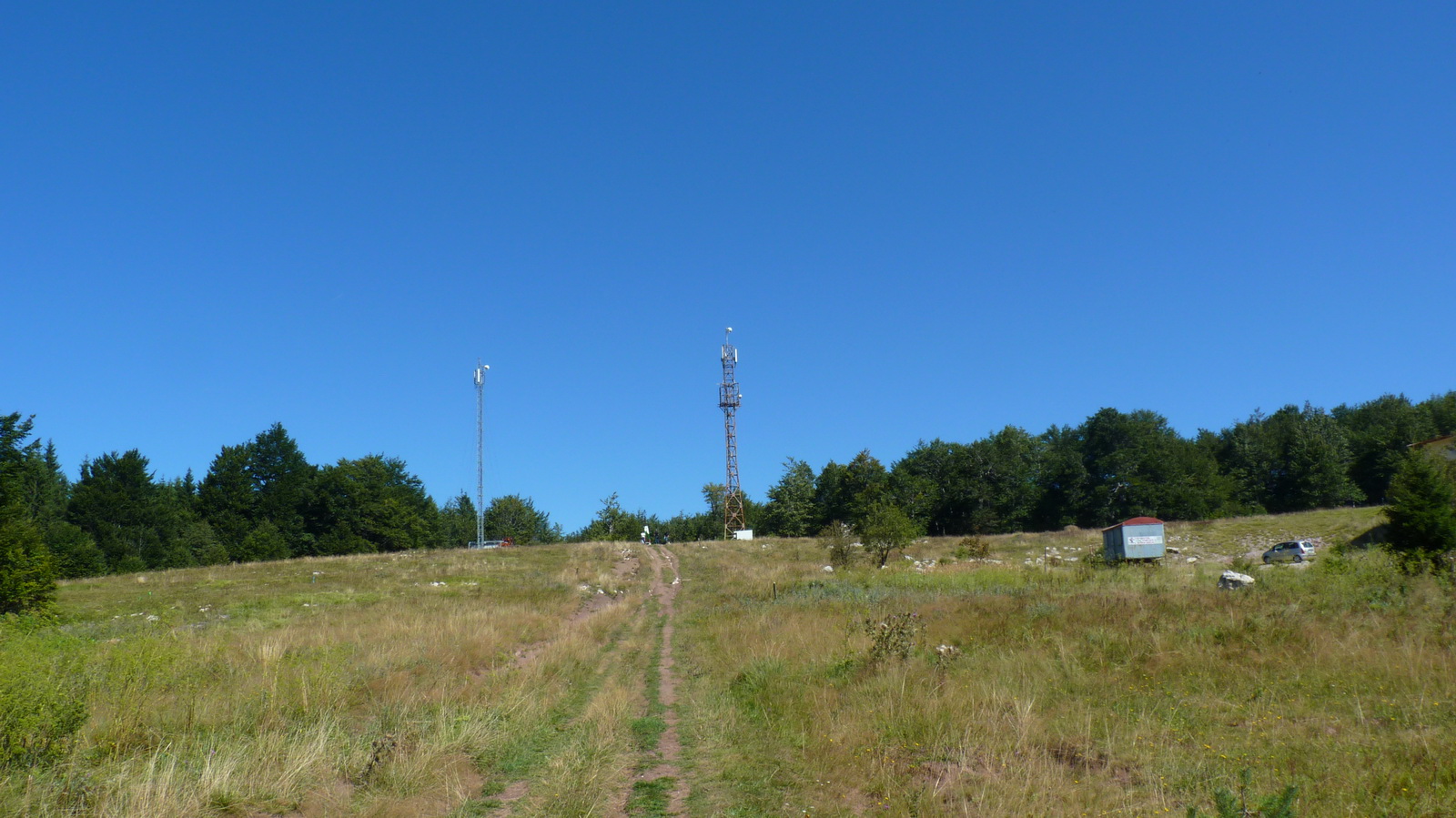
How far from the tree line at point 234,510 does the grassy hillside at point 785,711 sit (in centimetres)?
6767

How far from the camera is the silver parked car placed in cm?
3275

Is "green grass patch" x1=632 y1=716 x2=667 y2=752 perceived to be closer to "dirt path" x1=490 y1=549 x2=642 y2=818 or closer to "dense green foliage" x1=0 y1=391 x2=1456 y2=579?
"dirt path" x1=490 y1=549 x2=642 y2=818

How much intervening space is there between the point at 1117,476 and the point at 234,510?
103925 mm

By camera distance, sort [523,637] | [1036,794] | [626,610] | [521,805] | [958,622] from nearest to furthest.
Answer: [1036,794] < [521,805] < [958,622] < [523,637] < [626,610]

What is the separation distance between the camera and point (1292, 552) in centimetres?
3544

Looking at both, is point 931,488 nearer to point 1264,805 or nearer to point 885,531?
point 885,531

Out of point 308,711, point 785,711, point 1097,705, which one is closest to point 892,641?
point 785,711

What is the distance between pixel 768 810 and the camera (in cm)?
666

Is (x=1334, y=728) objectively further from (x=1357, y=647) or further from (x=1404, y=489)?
(x=1404, y=489)

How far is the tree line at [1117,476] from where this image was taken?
266ft

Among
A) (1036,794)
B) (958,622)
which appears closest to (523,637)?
(958,622)

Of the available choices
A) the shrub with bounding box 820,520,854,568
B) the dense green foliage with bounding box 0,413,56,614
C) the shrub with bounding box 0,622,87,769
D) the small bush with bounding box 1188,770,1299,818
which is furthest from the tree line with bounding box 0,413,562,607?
the small bush with bounding box 1188,770,1299,818

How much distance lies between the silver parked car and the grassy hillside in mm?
17817

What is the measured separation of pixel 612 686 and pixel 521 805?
17.8 ft
